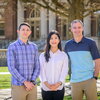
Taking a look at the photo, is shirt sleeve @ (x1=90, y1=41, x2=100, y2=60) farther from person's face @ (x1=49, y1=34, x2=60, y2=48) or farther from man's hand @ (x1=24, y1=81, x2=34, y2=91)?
man's hand @ (x1=24, y1=81, x2=34, y2=91)

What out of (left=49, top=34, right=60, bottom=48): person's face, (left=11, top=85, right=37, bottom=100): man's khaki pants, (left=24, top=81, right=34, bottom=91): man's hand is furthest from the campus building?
(left=24, top=81, right=34, bottom=91): man's hand

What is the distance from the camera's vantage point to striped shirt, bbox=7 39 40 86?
208 inches

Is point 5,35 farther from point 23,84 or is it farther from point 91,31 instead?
point 23,84

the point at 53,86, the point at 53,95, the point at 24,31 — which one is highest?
the point at 24,31

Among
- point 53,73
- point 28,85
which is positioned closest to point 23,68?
point 28,85

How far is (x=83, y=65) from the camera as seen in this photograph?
550 cm

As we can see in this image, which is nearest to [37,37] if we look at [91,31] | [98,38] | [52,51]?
[91,31]

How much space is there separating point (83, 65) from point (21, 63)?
1012 millimetres

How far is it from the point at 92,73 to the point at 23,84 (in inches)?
45.4

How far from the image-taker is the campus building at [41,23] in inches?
1357

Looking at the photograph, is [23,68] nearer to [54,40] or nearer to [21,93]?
[21,93]

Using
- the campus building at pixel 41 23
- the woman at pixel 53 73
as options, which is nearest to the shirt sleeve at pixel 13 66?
the woman at pixel 53 73

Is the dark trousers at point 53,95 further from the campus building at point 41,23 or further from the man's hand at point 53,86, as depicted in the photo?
the campus building at point 41,23

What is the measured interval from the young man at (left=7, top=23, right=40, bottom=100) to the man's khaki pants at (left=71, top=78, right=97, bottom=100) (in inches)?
27.5
